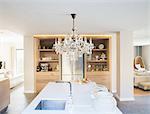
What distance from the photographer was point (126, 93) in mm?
7504

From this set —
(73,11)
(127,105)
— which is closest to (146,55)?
(127,105)

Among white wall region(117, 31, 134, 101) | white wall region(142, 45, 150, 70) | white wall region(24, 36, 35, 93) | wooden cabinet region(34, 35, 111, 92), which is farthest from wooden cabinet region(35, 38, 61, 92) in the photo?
white wall region(142, 45, 150, 70)

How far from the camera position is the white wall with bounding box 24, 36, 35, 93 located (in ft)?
29.0

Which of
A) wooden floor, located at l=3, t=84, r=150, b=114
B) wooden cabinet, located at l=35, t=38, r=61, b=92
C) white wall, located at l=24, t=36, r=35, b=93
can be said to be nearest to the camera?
wooden floor, located at l=3, t=84, r=150, b=114

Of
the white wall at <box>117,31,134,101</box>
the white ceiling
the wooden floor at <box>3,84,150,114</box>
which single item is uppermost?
the white ceiling

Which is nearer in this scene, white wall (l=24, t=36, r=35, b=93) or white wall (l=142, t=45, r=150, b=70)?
white wall (l=24, t=36, r=35, b=93)

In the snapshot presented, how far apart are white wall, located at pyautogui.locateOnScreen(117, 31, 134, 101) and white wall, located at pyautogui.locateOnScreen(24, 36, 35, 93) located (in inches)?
134

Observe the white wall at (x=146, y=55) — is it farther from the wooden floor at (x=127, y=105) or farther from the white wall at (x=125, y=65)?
the white wall at (x=125, y=65)

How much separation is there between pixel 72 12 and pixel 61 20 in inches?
38.0

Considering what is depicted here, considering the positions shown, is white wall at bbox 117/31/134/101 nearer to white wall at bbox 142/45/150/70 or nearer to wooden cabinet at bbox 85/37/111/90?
wooden cabinet at bbox 85/37/111/90

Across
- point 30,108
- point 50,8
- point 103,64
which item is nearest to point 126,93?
point 103,64

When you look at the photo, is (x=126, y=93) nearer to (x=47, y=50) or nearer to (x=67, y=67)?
(x=67, y=67)

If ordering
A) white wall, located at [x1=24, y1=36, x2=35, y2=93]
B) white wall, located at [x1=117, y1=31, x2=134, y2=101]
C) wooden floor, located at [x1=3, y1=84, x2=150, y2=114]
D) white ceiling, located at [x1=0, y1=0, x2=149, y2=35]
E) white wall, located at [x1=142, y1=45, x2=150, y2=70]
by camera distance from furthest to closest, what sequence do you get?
1. white wall, located at [x1=142, y1=45, x2=150, y2=70]
2. white wall, located at [x1=24, y1=36, x2=35, y2=93]
3. white wall, located at [x1=117, y1=31, x2=134, y2=101]
4. wooden floor, located at [x1=3, y1=84, x2=150, y2=114]
5. white ceiling, located at [x1=0, y1=0, x2=149, y2=35]

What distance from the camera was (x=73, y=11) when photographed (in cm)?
478
